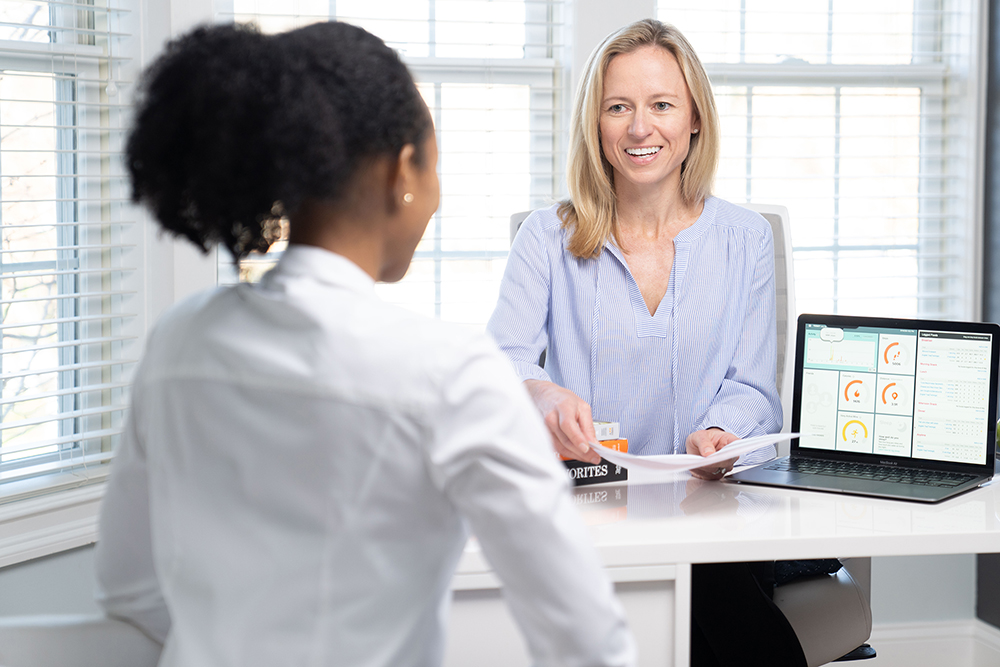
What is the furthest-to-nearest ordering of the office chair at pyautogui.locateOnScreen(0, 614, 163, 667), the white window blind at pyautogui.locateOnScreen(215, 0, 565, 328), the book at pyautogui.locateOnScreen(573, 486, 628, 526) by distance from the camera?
the white window blind at pyautogui.locateOnScreen(215, 0, 565, 328)
the book at pyautogui.locateOnScreen(573, 486, 628, 526)
the office chair at pyautogui.locateOnScreen(0, 614, 163, 667)

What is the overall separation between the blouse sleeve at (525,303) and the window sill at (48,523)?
1107 mm

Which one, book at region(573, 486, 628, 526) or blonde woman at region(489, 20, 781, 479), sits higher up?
blonde woman at region(489, 20, 781, 479)

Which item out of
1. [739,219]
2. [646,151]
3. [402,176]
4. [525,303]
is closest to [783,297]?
[739,219]

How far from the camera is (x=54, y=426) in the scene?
213 centimetres

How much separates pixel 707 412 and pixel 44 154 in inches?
63.6

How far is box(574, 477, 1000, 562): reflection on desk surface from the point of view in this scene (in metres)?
1.18

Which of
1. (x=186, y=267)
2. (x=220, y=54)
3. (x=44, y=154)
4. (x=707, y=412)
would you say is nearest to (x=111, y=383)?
(x=186, y=267)

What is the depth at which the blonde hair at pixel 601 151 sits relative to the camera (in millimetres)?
1774

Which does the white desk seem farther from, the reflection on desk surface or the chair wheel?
the chair wheel

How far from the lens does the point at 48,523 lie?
6.64 ft

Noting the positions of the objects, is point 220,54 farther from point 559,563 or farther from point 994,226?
point 994,226

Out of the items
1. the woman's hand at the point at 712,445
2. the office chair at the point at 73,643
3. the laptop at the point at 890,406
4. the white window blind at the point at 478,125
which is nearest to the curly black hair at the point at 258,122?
the office chair at the point at 73,643

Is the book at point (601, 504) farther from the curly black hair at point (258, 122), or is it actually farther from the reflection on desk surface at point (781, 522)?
the curly black hair at point (258, 122)

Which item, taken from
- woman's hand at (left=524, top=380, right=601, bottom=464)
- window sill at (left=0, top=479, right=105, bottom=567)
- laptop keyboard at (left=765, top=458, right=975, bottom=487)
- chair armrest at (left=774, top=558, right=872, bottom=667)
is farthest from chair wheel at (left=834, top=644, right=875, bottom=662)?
window sill at (left=0, top=479, right=105, bottom=567)
